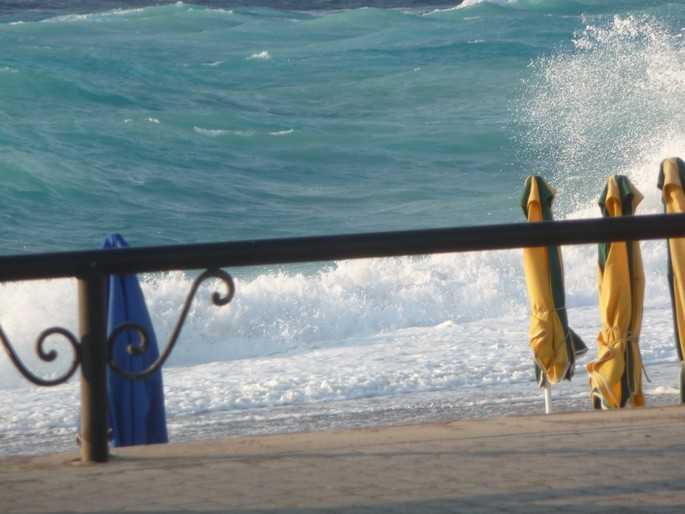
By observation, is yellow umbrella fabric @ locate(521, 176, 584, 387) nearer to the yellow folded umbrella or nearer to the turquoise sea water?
the yellow folded umbrella

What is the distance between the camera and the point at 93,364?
13.0 feet

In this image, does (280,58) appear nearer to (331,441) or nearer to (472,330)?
(472,330)

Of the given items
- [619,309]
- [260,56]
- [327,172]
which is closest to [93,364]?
[619,309]

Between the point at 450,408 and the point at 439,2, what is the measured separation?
5154 centimetres

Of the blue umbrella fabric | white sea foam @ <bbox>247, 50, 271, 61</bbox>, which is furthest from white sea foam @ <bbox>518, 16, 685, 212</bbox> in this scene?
the blue umbrella fabric

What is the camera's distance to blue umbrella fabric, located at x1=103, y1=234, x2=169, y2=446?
Result: 586 cm

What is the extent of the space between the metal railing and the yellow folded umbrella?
1.64 meters

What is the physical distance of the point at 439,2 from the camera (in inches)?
2283

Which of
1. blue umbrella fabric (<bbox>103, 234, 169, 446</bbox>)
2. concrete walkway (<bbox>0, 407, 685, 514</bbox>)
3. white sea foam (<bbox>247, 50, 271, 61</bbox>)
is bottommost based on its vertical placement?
concrete walkway (<bbox>0, 407, 685, 514</bbox>)

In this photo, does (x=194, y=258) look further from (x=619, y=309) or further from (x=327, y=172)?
(x=327, y=172)

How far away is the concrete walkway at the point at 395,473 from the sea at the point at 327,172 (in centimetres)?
323

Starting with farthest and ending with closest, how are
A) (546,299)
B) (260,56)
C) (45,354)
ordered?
(260,56) → (546,299) → (45,354)

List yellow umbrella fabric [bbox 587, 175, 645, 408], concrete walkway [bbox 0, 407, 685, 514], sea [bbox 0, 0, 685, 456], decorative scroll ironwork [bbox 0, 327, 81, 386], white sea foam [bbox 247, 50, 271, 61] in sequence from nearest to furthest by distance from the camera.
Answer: concrete walkway [bbox 0, 407, 685, 514] → decorative scroll ironwork [bbox 0, 327, 81, 386] → yellow umbrella fabric [bbox 587, 175, 645, 408] → sea [bbox 0, 0, 685, 456] → white sea foam [bbox 247, 50, 271, 61]

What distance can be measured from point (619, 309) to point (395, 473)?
7.73 feet
